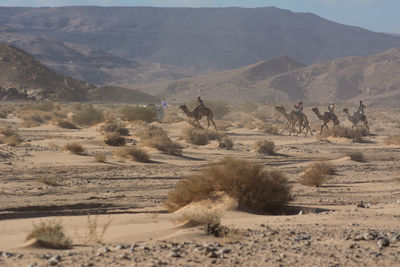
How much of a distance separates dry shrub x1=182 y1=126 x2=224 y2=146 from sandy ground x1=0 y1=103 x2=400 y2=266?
392cm

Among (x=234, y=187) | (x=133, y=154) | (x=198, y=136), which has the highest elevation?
(x=234, y=187)

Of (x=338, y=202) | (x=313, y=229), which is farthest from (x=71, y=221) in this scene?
(x=338, y=202)

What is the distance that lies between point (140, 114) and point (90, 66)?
148m

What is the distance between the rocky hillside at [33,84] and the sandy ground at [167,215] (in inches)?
2310

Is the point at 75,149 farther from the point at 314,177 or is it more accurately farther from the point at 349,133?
the point at 349,133

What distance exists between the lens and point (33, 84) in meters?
86.2

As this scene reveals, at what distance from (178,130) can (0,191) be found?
2164 centimetres

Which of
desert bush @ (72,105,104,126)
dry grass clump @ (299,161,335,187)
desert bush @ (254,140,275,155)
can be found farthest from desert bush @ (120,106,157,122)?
dry grass clump @ (299,161,335,187)

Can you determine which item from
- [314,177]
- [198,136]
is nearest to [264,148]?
[198,136]

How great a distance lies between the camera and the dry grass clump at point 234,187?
12430 millimetres

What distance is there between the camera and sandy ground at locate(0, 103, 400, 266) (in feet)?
26.6

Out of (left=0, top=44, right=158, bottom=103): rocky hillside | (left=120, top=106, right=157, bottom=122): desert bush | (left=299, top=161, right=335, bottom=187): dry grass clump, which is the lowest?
(left=299, top=161, right=335, bottom=187): dry grass clump

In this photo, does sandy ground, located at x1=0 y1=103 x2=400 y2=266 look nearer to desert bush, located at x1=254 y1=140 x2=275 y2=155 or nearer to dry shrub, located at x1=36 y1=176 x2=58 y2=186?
dry shrub, located at x1=36 y1=176 x2=58 y2=186

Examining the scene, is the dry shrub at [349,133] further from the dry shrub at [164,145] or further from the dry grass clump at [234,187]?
the dry grass clump at [234,187]
